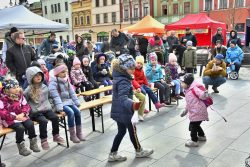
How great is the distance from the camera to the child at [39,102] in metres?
4.54

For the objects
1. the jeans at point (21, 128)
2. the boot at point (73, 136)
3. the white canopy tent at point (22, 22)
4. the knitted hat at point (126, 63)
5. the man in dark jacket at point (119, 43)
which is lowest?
the boot at point (73, 136)

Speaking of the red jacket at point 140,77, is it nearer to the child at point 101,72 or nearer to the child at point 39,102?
the child at point 101,72

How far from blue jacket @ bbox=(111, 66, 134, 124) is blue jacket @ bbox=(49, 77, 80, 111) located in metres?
1.19

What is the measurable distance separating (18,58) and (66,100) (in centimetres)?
208

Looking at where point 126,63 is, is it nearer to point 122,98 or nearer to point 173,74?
point 122,98

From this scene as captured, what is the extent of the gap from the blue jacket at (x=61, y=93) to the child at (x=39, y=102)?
0.42 ft

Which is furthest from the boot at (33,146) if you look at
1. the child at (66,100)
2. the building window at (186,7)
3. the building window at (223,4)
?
the building window at (186,7)

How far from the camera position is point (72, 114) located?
190 inches

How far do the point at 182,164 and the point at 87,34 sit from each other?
5246 centimetres

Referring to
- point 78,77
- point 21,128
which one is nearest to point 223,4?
point 78,77

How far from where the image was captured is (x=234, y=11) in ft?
114

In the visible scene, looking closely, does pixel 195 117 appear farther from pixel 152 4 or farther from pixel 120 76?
pixel 152 4

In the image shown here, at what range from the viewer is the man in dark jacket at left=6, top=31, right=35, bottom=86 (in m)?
6.28

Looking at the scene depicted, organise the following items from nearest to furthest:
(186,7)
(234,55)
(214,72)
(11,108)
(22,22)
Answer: (11,108), (214,72), (234,55), (22,22), (186,7)
